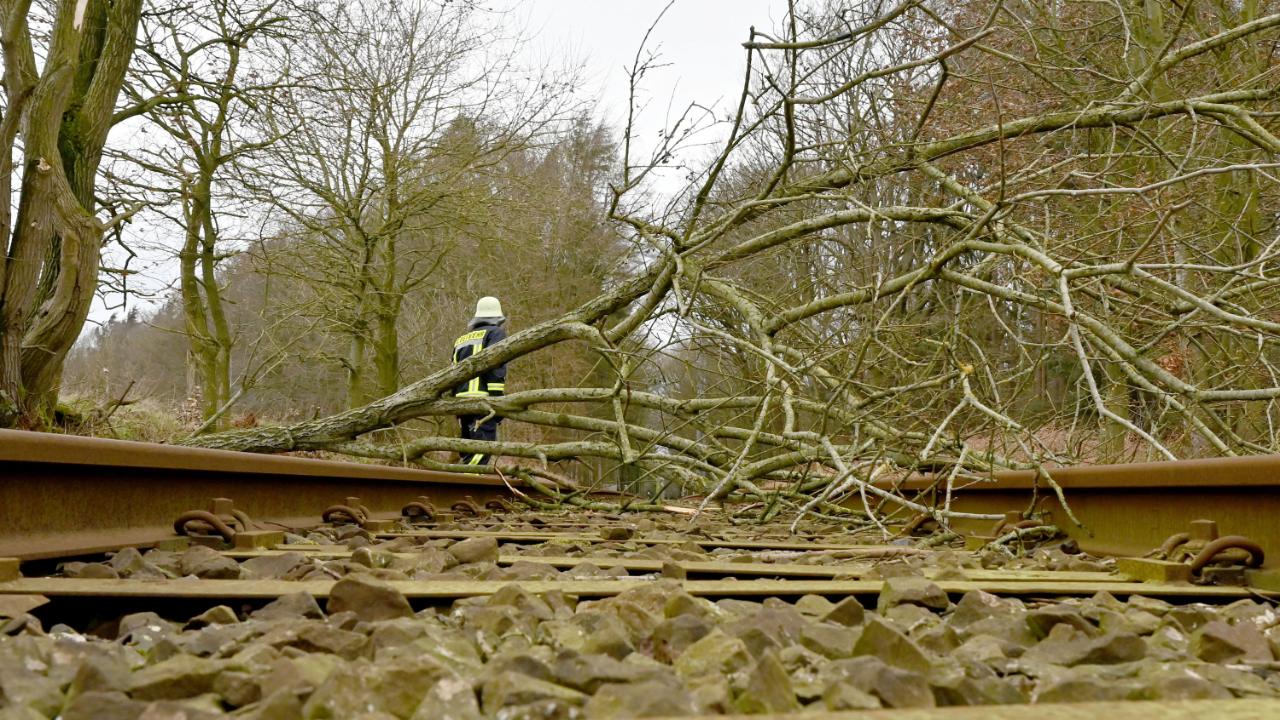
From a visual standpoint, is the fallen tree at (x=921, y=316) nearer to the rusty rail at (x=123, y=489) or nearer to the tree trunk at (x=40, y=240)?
the tree trunk at (x=40, y=240)

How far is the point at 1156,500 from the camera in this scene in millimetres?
3695

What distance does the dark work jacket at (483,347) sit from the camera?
1073cm

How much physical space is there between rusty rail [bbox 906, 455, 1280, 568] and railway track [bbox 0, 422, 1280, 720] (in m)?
0.01

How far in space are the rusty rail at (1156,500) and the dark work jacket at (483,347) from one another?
648 cm

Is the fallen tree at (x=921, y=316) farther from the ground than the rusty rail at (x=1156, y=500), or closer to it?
farther from the ground

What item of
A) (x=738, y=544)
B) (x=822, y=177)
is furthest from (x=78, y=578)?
(x=822, y=177)

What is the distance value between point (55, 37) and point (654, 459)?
22.1ft

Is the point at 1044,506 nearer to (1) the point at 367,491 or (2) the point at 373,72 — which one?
(1) the point at 367,491

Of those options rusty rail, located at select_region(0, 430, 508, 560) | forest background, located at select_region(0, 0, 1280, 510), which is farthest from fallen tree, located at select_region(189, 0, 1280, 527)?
rusty rail, located at select_region(0, 430, 508, 560)

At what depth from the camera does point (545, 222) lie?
20062 millimetres

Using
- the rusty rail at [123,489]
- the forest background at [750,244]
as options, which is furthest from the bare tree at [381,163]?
the rusty rail at [123,489]

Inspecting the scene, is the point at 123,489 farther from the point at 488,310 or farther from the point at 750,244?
the point at 488,310

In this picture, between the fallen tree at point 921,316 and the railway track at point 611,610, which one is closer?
the railway track at point 611,610

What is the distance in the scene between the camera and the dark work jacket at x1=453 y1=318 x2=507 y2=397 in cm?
1073
